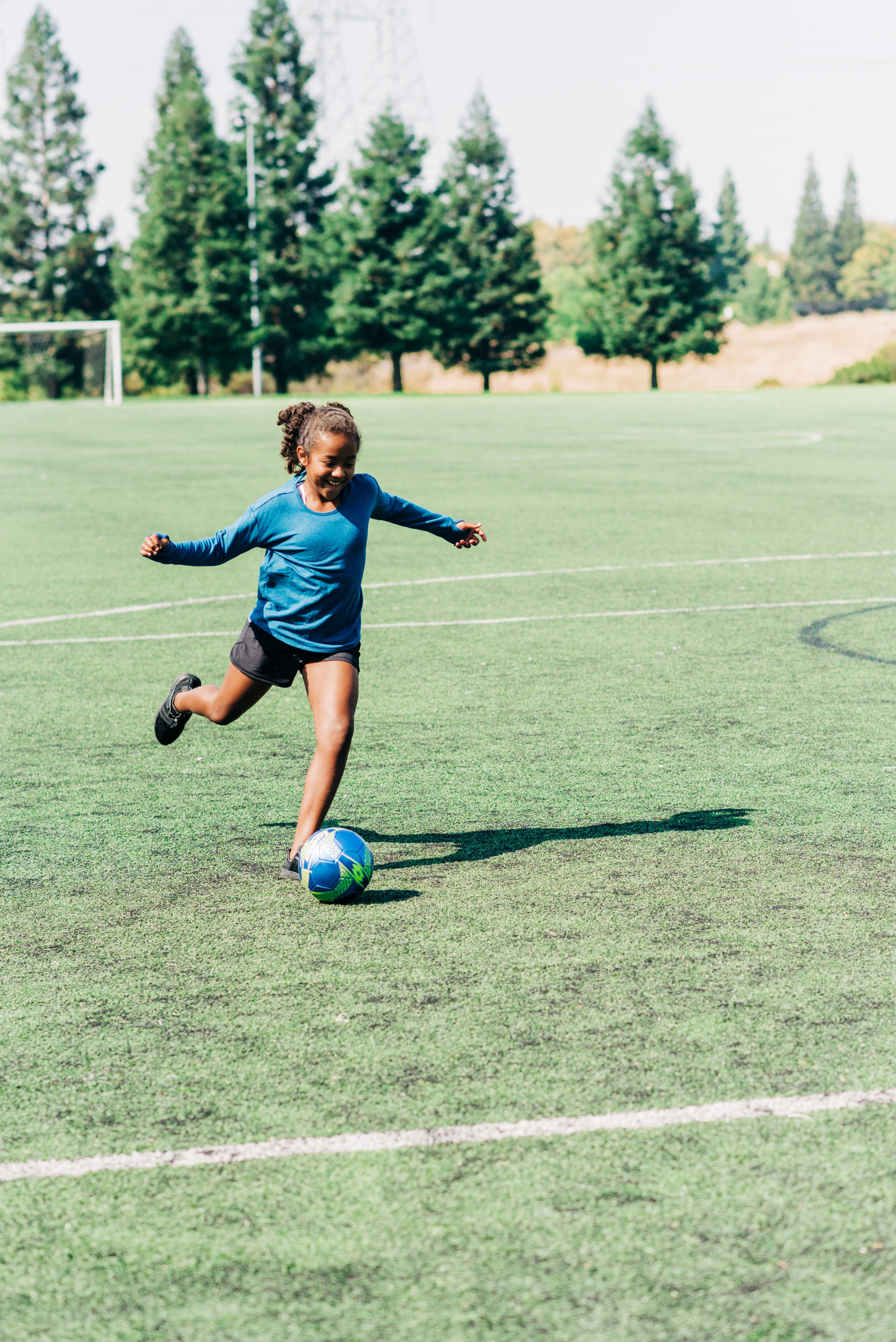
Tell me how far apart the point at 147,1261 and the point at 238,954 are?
5.49ft

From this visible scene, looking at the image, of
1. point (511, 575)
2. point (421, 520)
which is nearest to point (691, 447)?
point (511, 575)

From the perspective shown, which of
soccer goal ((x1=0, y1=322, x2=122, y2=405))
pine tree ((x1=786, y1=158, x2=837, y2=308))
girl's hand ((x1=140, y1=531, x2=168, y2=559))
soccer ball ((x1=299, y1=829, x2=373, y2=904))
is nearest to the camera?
soccer ball ((x1=299, y1=829, x2=373, y2=904))

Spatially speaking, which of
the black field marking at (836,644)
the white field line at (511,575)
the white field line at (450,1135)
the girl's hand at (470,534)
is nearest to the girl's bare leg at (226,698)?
the girl's hand at (470,534)

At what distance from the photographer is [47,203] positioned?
7594cm

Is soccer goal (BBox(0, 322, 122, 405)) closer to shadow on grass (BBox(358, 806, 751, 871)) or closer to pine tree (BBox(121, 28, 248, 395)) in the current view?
pine tree (BBox(121, 28, 248, 395))

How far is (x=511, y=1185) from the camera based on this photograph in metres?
3.09

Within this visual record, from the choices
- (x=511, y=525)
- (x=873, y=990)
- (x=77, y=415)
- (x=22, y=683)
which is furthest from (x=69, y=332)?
(x=873, y=990)

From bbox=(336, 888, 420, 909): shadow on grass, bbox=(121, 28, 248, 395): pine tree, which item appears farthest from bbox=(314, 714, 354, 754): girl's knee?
bbox=(121, 28, 248, 395): pine tree

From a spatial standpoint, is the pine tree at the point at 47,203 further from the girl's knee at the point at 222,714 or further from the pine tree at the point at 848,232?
the pine tree at the point at 848,232

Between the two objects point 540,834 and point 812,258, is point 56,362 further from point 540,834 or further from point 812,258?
point 812,258

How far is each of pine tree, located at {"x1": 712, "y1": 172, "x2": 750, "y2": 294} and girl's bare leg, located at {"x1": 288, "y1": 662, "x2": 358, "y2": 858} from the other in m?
145

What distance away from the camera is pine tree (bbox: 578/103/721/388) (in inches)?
3002

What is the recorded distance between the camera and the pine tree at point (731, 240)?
15088 cm

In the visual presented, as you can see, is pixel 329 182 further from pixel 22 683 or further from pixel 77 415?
pixel 22 683
